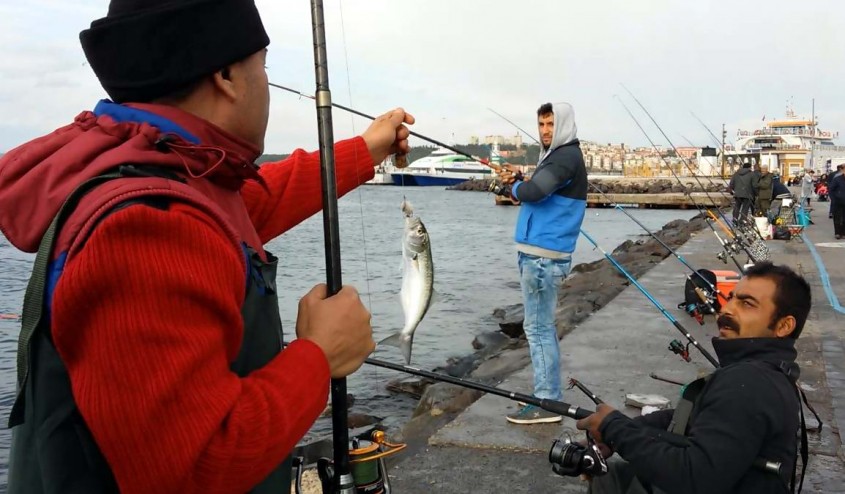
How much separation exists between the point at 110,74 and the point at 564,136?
4111 millimetres

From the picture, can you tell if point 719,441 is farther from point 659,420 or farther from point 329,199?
point 329,199

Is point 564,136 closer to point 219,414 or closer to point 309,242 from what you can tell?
point 219,414

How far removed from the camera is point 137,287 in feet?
4.10

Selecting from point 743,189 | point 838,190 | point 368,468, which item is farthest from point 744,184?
point 368,468

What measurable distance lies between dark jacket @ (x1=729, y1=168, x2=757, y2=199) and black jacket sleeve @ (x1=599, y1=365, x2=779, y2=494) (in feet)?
58.1

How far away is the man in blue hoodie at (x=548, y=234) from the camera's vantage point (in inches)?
205

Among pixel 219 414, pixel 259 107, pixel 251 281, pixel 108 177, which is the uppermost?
Answer: pixel 259 107

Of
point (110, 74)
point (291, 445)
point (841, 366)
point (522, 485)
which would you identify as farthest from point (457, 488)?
point (841, 366)

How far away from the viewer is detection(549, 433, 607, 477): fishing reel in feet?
9.92

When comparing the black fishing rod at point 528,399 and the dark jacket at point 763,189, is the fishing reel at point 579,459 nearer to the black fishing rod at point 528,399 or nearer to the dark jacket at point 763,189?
the black fishing rod at point 528,399

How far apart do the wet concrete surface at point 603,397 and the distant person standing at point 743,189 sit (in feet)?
28.9

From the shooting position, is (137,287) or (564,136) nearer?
(137,287)

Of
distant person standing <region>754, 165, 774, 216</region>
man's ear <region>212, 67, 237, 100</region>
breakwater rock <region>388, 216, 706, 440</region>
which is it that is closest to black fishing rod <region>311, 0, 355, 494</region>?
man's ear <region>212, 67, 237, 100</region>

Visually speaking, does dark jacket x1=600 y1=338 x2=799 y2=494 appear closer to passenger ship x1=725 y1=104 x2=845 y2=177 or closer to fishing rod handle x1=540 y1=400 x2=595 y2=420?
fishing rod handle x1=540 y1=400 x2=595 y2=420
